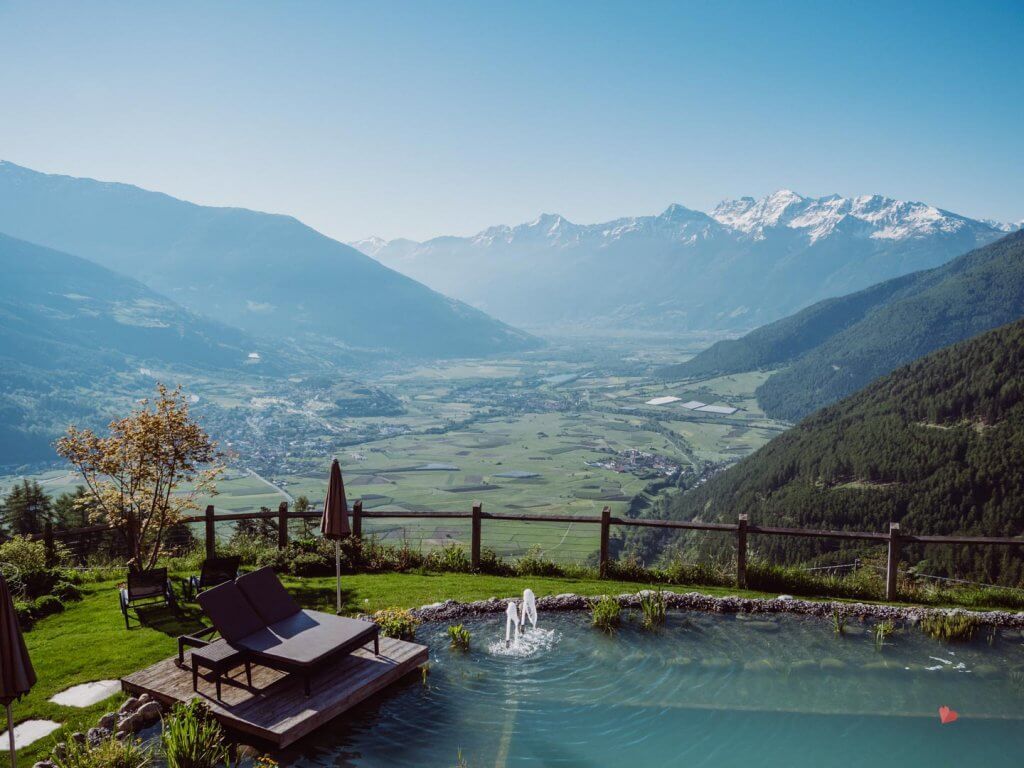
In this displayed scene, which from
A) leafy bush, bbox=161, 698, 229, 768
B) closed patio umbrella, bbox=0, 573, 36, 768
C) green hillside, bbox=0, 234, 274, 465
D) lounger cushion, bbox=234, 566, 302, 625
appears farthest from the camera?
green hillside, bbox=0, 234, 274, 465

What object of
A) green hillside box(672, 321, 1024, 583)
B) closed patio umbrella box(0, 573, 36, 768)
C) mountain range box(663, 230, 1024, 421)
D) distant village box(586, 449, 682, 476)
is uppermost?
mountain range box(663, 230, 1024, 421)

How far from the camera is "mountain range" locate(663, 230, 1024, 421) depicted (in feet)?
450

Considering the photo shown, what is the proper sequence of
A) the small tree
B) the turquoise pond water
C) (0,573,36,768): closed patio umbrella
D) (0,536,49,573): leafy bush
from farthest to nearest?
the small tree → (0,536,49,573): leafy bush → the turquoise pond water → (0,573,36,768): closed patio umbrella

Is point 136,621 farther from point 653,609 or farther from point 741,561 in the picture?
point 741,561

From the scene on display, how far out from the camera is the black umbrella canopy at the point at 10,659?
4.91 meters

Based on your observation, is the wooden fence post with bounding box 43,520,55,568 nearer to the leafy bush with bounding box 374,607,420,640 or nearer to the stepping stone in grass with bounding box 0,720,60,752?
the stepping stone in grass with bounding box 0,720,60,752

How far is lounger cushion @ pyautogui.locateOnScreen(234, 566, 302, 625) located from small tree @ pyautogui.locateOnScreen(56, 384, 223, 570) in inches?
186

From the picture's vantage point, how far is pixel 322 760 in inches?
268

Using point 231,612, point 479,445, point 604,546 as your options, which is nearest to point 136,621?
point 231,612

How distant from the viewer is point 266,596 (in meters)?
8.43

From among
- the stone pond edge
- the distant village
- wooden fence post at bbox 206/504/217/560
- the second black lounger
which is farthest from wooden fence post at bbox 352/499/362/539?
the distant village

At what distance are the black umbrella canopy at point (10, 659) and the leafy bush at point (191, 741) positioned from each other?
174cm

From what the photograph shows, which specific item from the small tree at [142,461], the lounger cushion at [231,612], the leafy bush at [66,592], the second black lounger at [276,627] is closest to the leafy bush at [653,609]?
the second black lounger at [276,627]

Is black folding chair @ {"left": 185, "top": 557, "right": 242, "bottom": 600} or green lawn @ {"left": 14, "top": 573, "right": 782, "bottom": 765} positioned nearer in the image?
green lawn @ {"left": 14, "top": 573, "right": 782, "bottom": 765}
